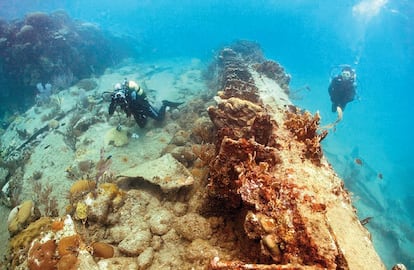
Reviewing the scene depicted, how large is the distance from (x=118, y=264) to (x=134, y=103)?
5.18 metres

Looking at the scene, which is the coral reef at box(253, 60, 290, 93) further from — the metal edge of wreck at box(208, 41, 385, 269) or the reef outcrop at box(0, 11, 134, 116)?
the reef outcrop at box(0, 11, 134, 116)

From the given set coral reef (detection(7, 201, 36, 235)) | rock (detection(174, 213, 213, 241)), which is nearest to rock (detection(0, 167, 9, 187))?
coral reef (detection(7, 201, 36, 235))

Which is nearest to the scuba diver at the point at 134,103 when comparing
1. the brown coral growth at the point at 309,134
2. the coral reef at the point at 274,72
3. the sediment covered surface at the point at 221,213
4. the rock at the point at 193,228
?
the sediment covered surface at the point at 221,213

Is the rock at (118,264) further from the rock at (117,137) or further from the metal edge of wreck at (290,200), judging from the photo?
the rock at (117,137)

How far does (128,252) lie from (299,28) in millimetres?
118226

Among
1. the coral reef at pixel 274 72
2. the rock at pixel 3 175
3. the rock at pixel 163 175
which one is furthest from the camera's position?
the coral reef at pixel 274 72

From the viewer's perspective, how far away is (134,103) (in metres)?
7.69

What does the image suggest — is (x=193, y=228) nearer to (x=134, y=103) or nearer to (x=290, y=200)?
(x=290, y=200)

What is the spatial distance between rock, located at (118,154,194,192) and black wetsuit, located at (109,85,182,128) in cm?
251

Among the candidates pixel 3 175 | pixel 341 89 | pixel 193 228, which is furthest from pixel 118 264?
pixel 341 89

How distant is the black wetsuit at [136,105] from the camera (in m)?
7.08

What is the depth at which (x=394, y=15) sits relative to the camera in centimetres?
4931

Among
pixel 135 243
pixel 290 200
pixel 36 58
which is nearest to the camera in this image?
pixel 290 200

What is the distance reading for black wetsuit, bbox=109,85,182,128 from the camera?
279 inches
